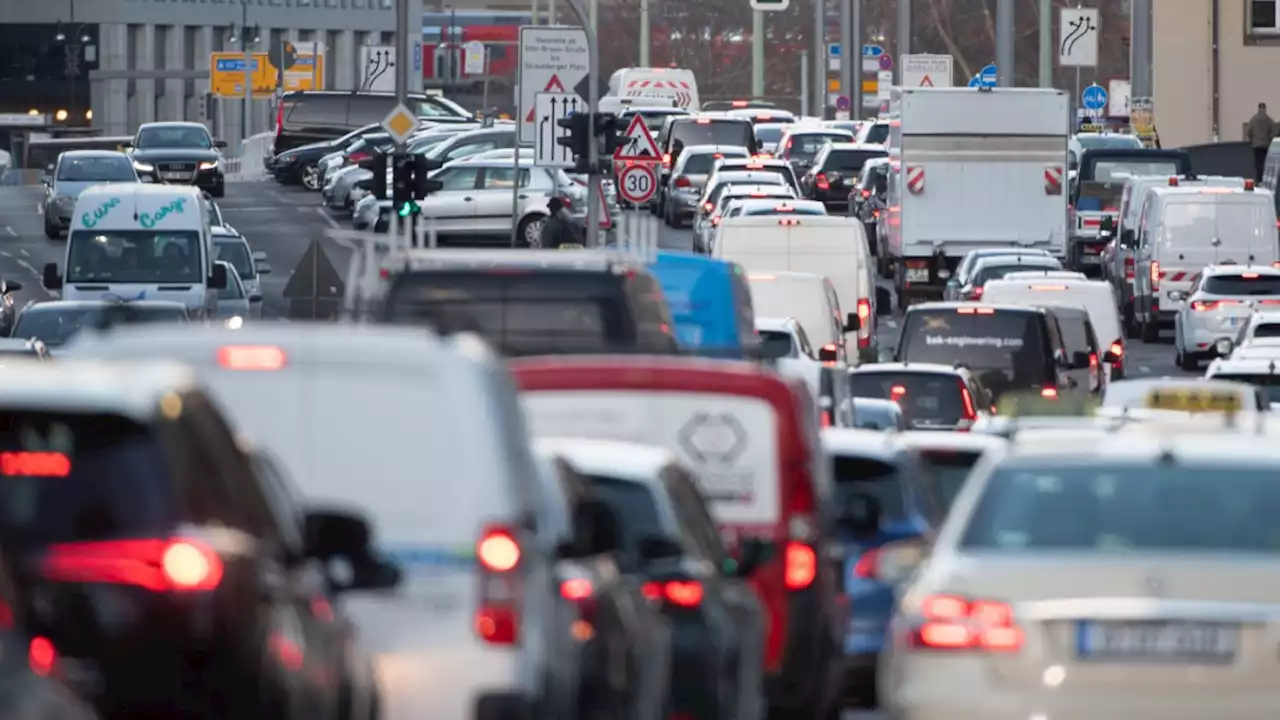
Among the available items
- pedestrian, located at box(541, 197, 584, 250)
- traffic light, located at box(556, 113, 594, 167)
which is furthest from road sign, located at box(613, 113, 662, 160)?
pedestrian, located at box(541, 197, 584, 250)

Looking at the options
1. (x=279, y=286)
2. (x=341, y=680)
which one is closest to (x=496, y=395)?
(x=341, y=680)

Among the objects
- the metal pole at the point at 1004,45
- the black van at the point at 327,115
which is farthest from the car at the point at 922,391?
the black van at the point at 327,115

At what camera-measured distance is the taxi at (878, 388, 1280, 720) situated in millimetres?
9438

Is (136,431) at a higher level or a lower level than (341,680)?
higher

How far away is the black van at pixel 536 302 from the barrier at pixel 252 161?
6828 centimetres

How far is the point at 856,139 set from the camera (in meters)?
70.2

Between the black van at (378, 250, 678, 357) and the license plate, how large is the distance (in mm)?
6196

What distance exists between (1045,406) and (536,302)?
10634 millimetres

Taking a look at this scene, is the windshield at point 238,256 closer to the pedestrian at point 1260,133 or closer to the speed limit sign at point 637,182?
the speed limit sign at point 637,182

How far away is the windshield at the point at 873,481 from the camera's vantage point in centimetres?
1495

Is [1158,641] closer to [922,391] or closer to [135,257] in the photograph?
[922,391]

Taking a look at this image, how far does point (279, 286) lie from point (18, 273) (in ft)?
15.3

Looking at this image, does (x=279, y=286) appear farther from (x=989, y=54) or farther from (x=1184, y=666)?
(x=989, y=54)

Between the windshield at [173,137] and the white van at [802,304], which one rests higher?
the windshield at [173,137]
